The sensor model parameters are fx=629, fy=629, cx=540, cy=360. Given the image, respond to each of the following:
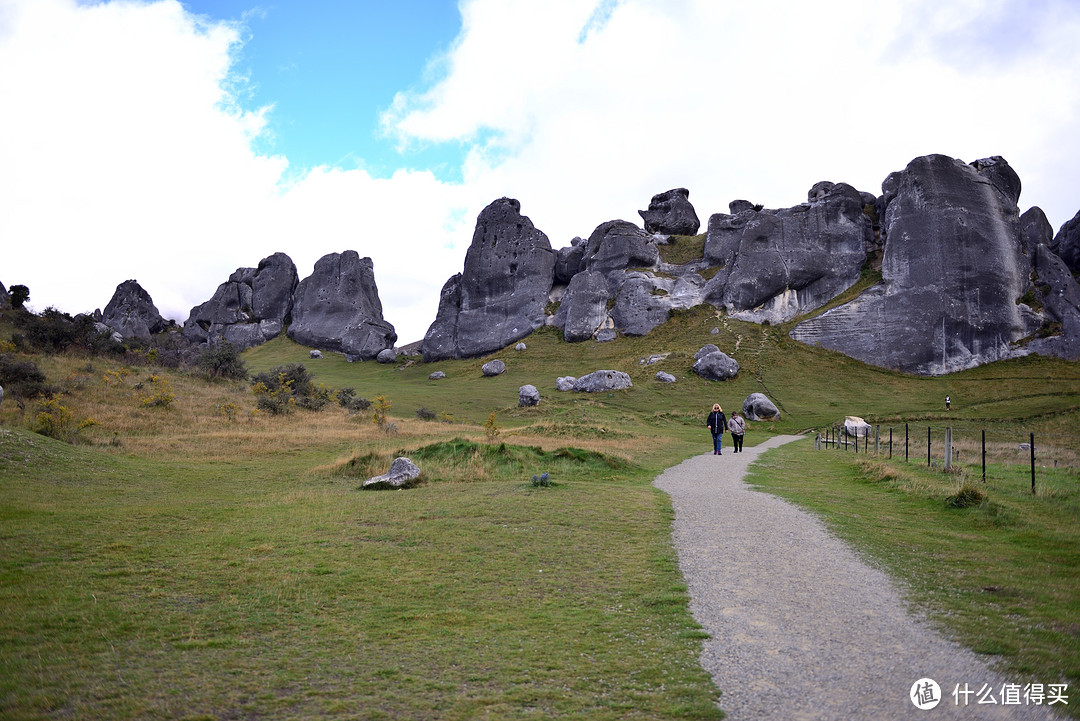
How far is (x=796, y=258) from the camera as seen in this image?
69.7m

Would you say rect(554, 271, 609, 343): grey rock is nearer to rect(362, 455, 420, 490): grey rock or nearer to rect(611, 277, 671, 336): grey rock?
rect(611, 277, 671, 336): grey rock

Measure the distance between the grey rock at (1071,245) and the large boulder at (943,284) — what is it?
19443mm

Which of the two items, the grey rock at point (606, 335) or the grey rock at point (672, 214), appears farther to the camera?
the grey rock at point (672, 214)

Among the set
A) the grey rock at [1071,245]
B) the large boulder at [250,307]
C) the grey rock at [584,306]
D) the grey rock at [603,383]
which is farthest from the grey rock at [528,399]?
the grey rock at [1071,245]

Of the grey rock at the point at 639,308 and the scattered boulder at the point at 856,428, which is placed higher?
the grey rock at the point at 639,308

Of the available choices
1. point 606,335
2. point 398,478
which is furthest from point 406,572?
point 606,335

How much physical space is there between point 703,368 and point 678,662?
5278cm

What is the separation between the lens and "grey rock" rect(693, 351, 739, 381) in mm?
55344

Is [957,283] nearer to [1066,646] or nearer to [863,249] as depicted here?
[863,249]

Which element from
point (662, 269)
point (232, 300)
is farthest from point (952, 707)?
point (232, 300)

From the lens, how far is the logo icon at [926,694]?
4273mm

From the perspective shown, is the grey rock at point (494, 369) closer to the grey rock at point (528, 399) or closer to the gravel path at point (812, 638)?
the grey rock at point (528, 399)

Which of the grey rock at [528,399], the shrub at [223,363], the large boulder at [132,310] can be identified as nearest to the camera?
the shrub at [223,363]

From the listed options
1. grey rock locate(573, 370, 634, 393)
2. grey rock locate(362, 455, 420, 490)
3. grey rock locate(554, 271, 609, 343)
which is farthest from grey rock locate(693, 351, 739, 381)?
grey rock locate(362, 455, 420, 490)
